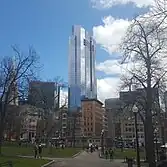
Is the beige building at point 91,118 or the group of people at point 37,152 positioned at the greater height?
the beige building at point 91,118

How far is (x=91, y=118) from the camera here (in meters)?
159

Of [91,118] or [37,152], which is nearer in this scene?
[37,152]

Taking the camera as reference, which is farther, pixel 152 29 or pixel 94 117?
pixel 94 117

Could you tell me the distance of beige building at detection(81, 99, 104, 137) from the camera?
156200mm

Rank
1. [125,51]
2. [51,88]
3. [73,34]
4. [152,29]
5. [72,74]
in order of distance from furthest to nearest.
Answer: [73,34], [72,74], [51,88], [125,51], [152,29]

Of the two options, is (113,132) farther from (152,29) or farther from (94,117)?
(152,29)

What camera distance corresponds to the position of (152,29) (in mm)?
13844

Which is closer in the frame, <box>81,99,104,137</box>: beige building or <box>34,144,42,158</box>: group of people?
<box>34,144,42,158</box>: group of people

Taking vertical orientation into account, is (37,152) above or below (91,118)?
below

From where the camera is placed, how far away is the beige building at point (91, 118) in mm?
156200

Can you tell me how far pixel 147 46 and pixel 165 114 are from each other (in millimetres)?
17537

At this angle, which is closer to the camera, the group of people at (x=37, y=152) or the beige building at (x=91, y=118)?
the group of people at (x=37, y=152)

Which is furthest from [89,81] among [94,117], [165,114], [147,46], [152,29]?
[152,29]

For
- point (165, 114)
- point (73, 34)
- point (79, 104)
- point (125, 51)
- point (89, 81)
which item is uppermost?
point (73, 34)
